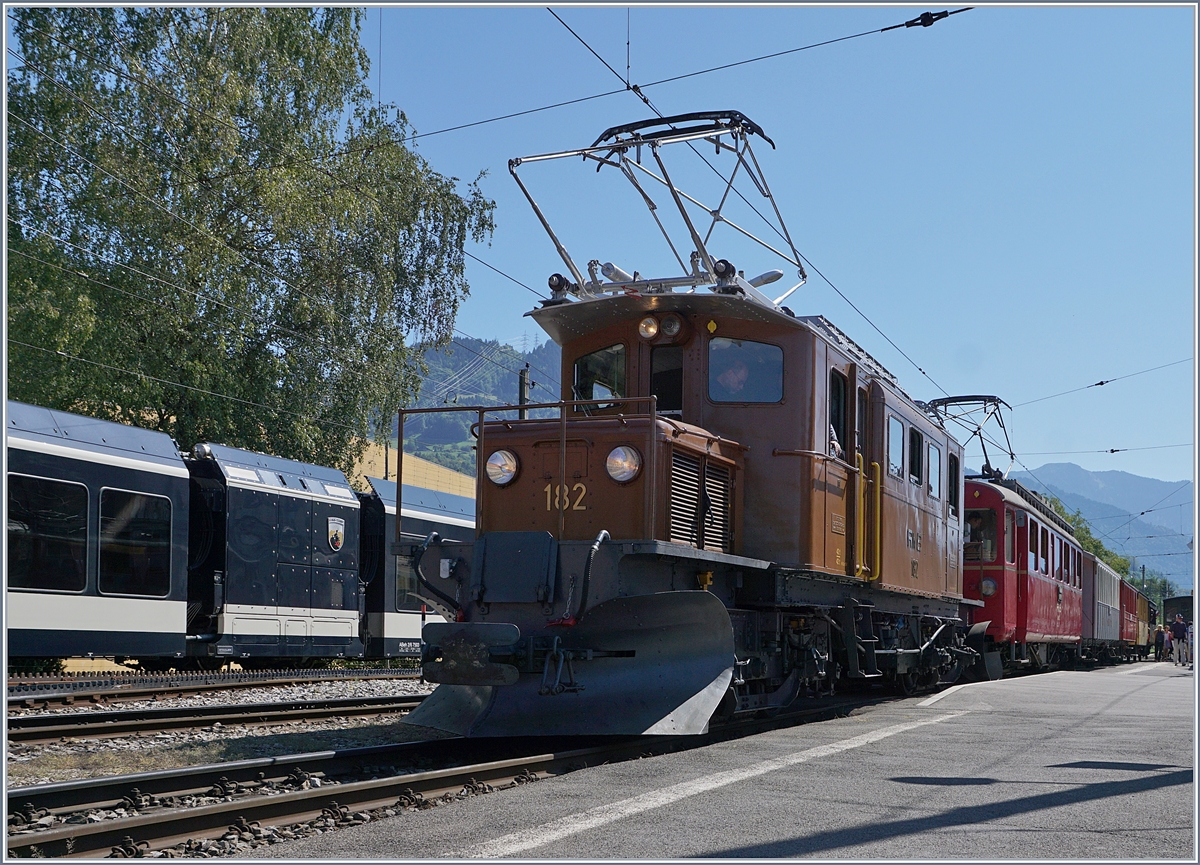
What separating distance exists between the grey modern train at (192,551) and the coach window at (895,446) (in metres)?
7.55

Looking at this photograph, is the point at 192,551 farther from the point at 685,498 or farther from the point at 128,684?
the point at 685,498

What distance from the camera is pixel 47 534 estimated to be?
13008 mm

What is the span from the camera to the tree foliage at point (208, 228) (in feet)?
73.6

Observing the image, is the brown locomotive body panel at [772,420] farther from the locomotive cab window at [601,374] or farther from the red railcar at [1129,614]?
the red railcar at [1129,614]

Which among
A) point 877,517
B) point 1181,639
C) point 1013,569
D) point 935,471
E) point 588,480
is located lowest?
point 1181,639

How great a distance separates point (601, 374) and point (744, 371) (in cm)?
132

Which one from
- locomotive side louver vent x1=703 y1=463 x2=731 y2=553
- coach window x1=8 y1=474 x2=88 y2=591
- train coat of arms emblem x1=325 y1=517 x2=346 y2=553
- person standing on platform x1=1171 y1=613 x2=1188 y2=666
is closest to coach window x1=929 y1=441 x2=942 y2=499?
locomotive side louver vent x1=703 y1=463 x2=731 y2=553

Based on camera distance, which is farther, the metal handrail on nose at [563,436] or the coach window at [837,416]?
the coach window at [837,416]

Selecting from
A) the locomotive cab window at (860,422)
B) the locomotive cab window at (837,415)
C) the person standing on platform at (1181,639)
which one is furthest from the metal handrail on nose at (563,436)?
the person standing on platform at (1181,639)

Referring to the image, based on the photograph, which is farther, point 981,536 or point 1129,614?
point 1129,614

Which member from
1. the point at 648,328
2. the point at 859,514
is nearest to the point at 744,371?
the point at 648,328

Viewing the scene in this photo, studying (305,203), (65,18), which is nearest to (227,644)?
(305,203)

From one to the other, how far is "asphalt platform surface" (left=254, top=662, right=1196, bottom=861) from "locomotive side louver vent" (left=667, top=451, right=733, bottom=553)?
1.63 metres

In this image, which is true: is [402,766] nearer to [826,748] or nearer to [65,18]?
[826,748]
